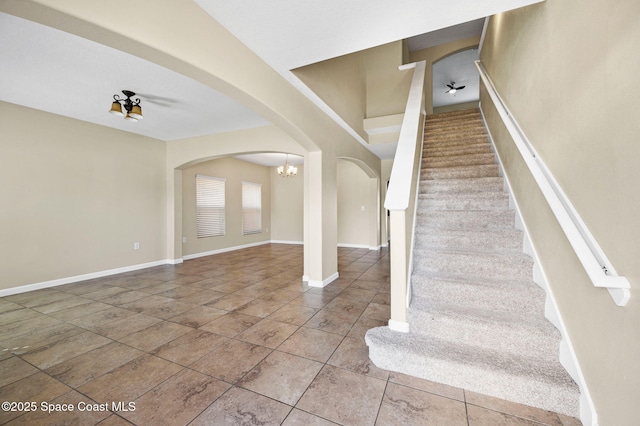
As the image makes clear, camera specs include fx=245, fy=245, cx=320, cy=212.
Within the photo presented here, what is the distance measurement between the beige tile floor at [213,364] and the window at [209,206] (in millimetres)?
3074

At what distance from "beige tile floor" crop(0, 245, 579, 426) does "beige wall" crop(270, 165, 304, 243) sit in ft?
17.0

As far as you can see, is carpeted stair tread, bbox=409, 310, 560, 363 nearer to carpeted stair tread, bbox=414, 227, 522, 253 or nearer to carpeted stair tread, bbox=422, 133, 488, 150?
carpeted stair tread, bbox=414, 227, 522, 253

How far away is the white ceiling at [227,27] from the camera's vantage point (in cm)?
190

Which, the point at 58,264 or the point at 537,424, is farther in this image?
the point at 58,264

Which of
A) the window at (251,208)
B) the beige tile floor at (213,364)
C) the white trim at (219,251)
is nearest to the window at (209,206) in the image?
the white trim at (219,251)

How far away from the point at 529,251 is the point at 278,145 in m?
3.77

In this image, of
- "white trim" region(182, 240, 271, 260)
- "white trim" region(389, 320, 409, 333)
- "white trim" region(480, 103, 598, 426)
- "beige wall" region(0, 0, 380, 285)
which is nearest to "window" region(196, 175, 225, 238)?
"white trim" region(182, 240, 271, 260)

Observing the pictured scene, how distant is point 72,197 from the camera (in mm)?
4168

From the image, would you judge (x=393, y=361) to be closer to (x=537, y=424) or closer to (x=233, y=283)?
(x=537, y=424)

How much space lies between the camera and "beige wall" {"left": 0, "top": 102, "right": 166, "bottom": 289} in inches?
141

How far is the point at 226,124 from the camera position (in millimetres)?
4453

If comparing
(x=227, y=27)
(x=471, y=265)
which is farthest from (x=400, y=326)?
(x=227, y=27)

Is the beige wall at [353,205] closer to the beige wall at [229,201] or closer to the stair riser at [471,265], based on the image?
the beige wall at [229,201]

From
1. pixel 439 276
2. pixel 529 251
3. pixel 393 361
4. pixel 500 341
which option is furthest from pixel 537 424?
pixel 529 251
